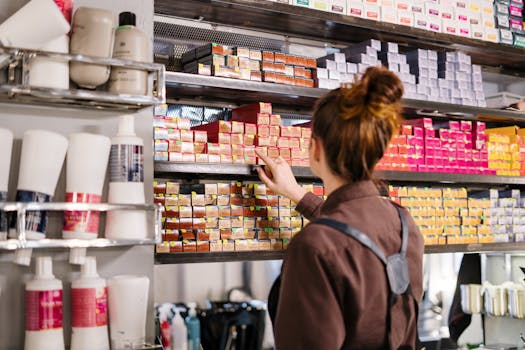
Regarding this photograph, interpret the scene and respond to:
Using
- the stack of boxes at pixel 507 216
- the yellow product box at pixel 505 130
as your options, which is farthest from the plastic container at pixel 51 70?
the yellow product box at pixel 505 130

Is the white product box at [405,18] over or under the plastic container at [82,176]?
over

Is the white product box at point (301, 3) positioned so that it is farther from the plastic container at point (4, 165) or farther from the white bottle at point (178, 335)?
the plastic container at point (4, 165)

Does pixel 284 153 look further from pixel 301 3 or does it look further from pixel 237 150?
pixel 301 3

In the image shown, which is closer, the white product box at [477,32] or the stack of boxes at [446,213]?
the stack of boxes at [446,213]

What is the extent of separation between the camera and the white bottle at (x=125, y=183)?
181cm

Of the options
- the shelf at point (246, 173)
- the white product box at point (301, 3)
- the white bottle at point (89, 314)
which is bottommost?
the white bottle at point (89, 314)

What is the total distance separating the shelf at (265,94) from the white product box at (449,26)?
39 centimetres

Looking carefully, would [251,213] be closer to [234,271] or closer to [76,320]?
[234,271]

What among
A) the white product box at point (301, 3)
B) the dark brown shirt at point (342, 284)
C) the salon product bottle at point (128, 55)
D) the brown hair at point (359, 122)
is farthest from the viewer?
the white product box at point (301, 3)

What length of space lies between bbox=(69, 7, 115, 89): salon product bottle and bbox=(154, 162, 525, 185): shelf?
740mm

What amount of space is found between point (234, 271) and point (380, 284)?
4.65 ft

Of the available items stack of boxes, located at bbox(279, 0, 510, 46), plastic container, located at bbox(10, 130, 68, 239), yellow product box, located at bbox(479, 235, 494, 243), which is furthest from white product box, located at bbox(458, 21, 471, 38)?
plastic container, located at bbox(10, 130, 68, 239)

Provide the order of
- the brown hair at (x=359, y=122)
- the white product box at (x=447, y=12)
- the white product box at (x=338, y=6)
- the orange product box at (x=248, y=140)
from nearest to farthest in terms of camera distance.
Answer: the brown hair at (x=359, y=122) → the orange product box at (x=248, y=140) → the white product box at (x=338, y=6) → the white product box at (x=447, y=12)

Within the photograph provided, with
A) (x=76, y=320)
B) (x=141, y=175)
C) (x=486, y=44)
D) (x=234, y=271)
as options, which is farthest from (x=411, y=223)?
(x=486, y=44)
